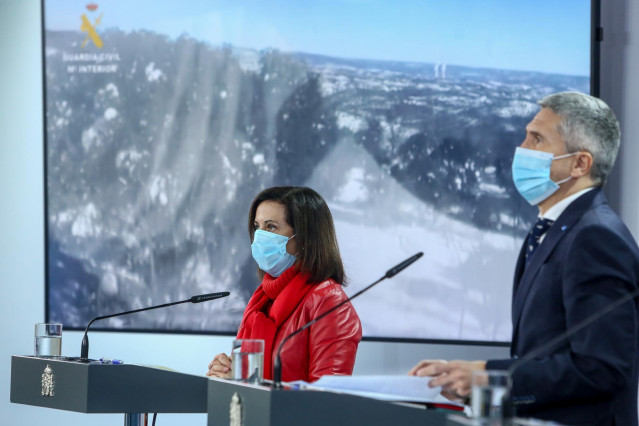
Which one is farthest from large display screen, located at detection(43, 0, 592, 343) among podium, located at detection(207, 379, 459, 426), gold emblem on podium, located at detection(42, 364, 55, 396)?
podium, located at detection(207, 379, 459, 426)

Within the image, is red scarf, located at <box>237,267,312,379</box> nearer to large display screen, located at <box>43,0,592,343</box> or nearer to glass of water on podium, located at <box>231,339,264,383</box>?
large display screen, located at <box>43,0,592,343</box>

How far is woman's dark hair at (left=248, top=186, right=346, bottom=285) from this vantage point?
302cm

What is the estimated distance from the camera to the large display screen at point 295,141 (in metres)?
3.50

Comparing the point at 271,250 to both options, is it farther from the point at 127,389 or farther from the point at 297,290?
the point at 127,389

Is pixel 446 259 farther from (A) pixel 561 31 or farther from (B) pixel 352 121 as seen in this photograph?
(A) pixel 561 31

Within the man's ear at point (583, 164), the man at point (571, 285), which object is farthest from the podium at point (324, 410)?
the man's ear at point (583, 164)

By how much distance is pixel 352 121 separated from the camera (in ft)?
12.5

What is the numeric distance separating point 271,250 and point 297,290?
0.57 ft

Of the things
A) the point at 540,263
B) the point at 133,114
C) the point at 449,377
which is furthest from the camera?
the point at 133,114

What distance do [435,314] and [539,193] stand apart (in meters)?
1.42

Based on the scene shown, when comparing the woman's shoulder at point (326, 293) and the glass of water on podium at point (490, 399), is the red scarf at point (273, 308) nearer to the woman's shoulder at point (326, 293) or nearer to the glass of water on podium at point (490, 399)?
the woman's shoulder at point (326, 293)

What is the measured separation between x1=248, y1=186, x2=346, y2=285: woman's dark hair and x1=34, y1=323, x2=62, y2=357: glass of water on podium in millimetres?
820

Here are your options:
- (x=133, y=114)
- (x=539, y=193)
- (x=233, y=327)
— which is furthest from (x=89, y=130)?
(x=539, y=193)

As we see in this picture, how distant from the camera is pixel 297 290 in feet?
9.76
